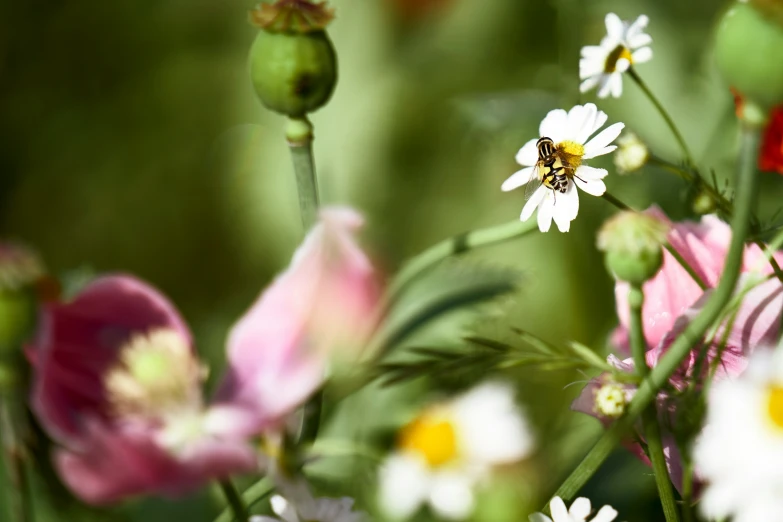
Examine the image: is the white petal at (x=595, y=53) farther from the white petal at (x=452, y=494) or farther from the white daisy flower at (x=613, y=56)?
the white petal at (x=452, y=494)

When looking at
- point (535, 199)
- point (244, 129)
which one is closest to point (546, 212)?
point (535, 199)

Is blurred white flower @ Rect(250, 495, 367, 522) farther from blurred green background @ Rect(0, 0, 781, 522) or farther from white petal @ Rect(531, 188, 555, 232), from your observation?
blurred green background @ Rect(0, 0, 781, 522)

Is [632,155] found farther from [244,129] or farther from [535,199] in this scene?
[244,129]

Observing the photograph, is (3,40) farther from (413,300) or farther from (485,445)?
(485,445)

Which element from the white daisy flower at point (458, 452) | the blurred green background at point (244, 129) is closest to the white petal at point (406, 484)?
the white daisy flower at point (458, 452)

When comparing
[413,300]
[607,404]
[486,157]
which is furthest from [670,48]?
[607,404]

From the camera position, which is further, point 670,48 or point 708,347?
point 670,48

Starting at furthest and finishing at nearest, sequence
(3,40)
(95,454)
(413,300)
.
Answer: (3,40) < (413,300) < (95,454)
